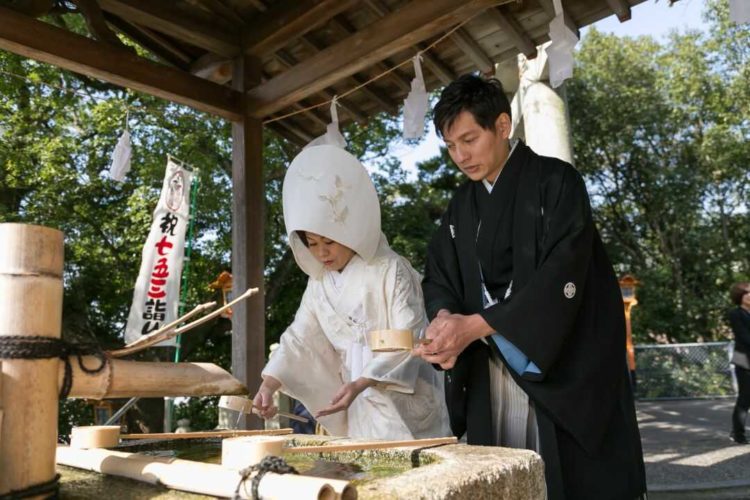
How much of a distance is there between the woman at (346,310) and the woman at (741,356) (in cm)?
586

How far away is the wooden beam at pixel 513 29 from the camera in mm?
4059

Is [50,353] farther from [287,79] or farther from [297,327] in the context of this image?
[287,79]

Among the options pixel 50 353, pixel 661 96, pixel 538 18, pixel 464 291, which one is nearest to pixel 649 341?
pixel 661 96

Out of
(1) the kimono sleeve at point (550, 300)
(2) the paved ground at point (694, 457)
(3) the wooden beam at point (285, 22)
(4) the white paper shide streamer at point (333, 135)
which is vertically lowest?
(2) the paved ground at point (694, 457)

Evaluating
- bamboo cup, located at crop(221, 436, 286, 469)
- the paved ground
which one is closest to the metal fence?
the paved ground

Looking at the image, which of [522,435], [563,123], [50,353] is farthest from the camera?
[563,123]

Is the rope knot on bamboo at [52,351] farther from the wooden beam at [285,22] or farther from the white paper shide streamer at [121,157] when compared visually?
the white paper shide streamer at [121,157]

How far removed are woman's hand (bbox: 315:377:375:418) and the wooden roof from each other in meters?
2.53

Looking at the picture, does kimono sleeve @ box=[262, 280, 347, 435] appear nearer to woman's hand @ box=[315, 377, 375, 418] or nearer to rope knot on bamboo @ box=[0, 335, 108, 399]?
woman's hand @ box=[315, 377, 375, 418]

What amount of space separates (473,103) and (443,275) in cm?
68

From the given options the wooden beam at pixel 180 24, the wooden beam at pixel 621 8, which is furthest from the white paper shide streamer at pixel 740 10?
the wooden beam at pixel 180 24

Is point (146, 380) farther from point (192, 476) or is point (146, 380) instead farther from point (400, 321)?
point (400, 321)

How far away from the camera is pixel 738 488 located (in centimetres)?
507

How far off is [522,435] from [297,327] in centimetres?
141
